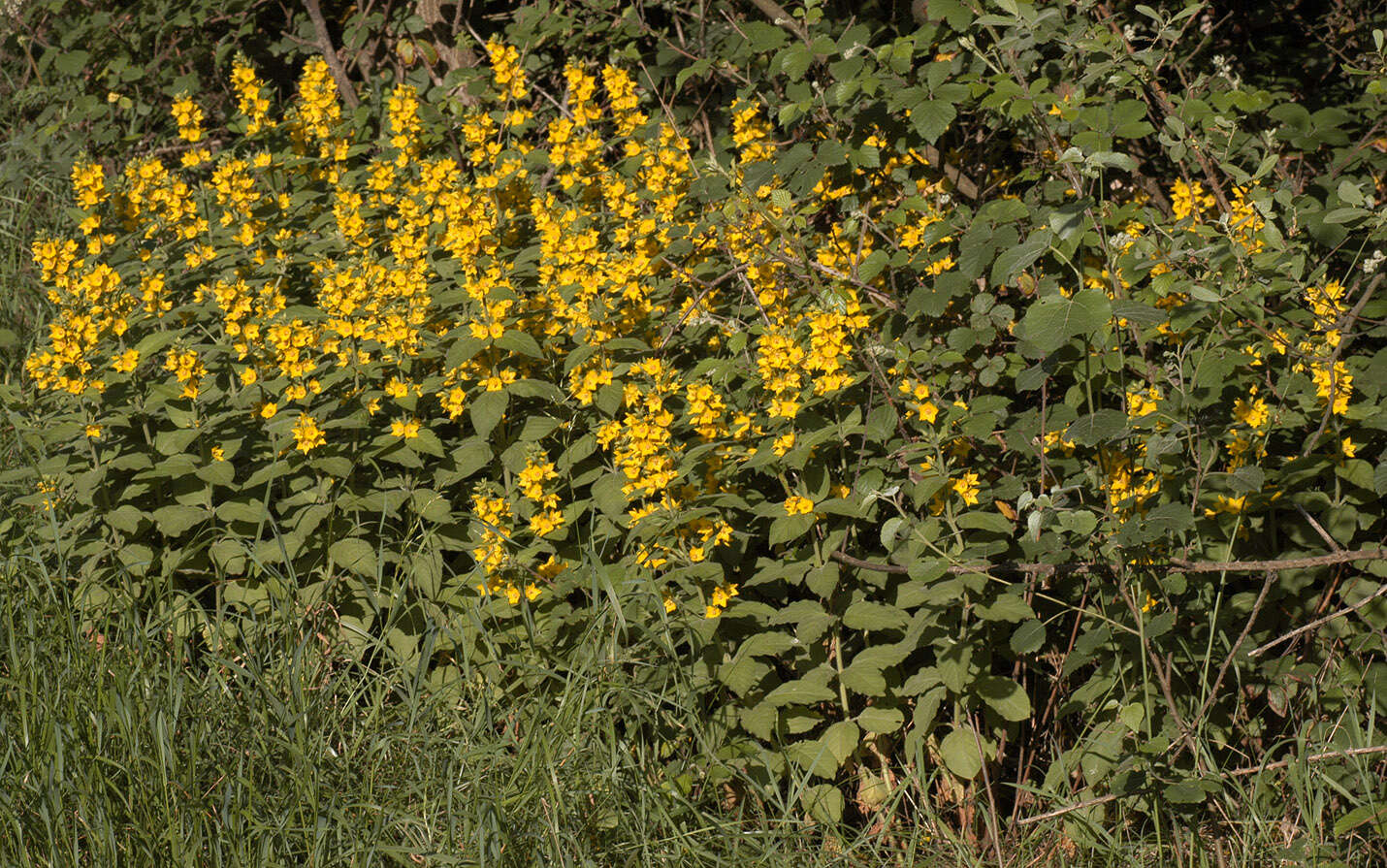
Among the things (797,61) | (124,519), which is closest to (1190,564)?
(797,61)

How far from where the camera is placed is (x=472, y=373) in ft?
10.1

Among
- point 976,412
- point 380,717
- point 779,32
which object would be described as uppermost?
point 779,32

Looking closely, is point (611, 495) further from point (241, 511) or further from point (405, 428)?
point (241, 511)

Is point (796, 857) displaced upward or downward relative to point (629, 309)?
downward

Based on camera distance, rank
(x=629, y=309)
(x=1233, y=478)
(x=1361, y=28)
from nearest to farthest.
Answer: (x=1233, y=478) < (x=629, y=309) < (x=1361, y=28)

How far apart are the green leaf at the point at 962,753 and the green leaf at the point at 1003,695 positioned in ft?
0.30

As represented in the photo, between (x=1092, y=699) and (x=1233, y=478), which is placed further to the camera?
(x=1092, y=699)

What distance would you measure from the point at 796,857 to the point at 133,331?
255cm

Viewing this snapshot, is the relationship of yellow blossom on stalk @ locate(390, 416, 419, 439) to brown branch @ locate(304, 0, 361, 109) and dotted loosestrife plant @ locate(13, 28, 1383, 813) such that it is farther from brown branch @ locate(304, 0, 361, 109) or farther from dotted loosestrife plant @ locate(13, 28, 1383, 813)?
brown branch @ locate(304, 0, 361, 109)

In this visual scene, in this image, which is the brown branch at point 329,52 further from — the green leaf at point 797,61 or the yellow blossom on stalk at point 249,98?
the green leaf at point 797,61

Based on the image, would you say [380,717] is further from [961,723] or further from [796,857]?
[961,723]

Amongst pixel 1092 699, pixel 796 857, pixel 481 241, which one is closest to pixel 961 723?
pixel 1092 699

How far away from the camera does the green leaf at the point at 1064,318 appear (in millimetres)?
2129

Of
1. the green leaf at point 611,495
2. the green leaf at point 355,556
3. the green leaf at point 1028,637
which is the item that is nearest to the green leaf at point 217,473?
the green leaf at point 355,556
